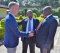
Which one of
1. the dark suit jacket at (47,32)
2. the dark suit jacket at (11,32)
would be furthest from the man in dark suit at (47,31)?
the dark suit jacket at (11,32)

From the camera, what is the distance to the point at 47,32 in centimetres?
616

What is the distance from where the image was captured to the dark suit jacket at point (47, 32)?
610 centimetres

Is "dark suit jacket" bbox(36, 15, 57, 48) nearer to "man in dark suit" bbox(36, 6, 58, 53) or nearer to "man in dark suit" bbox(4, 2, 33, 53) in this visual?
"man in dark suit" bbox(36, 6, 58, 53)

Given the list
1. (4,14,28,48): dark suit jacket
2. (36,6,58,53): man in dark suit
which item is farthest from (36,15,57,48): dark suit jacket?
(4,14,28,48): dark suit jacket

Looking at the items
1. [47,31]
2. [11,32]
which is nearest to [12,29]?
[11,32]

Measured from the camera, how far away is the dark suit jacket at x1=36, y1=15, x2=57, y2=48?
610 cm

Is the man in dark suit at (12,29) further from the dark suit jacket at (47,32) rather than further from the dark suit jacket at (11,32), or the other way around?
the dark suit jacket at (47,32)

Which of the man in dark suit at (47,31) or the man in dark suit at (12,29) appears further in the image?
the man in dark suit at (47,31)

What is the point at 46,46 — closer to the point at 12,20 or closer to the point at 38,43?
the point at 38,43

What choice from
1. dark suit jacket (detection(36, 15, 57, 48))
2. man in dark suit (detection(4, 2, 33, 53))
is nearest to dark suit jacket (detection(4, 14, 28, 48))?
man in dark suit (detection(4, 2, 33, 53))

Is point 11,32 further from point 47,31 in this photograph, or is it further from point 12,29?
point 47,31

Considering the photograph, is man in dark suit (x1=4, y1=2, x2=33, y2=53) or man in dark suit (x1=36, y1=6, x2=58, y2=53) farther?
man in dark suit (x1=36, y1=6, x2=58, y2=53)

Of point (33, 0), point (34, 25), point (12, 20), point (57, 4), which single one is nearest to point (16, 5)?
point (12, 20)

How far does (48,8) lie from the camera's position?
6.23 meters
